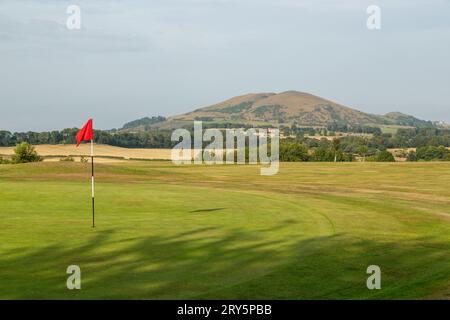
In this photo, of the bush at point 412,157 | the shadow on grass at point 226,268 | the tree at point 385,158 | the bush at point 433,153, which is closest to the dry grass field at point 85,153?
the tree at point 385,158

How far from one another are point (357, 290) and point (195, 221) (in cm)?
1306

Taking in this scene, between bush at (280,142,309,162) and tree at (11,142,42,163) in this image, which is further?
bush at (280,142,309,162)

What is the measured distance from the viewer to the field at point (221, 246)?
16.0 metres

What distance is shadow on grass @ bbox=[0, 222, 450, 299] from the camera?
1551 centimetres

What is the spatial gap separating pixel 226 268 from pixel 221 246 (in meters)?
3.63

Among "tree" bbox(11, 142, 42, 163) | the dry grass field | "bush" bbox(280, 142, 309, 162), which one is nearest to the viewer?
"tree" bbox(11, 142, 42, 163)

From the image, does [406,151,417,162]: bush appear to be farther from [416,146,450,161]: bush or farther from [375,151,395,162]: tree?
[375,151,395,162]: tree

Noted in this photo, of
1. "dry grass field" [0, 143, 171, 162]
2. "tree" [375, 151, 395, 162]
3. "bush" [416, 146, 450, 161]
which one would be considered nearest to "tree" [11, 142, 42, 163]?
"dry grass field" [0, 143, 171, 162]

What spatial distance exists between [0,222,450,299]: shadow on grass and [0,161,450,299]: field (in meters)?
0.04

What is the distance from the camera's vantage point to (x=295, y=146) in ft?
463

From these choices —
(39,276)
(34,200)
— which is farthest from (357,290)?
(34,200)

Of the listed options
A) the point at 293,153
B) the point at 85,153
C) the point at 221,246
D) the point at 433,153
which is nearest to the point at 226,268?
the point at 221,246
